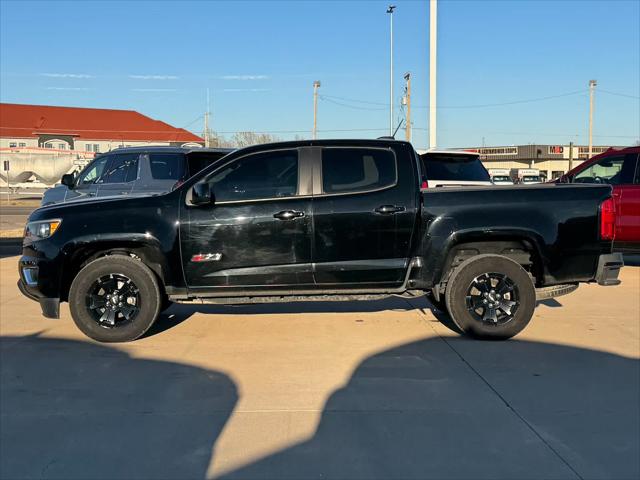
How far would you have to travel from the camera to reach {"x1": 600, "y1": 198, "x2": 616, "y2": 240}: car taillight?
5.82 meters

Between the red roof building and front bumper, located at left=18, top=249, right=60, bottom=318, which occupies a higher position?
the red roof building

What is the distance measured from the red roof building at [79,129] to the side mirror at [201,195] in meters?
68.1

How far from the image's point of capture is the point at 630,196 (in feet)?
30.5

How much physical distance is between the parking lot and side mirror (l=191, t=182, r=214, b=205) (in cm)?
143

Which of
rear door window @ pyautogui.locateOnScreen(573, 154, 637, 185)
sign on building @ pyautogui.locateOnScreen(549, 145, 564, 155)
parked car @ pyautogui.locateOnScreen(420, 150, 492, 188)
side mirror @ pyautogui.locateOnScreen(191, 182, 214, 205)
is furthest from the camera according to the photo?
sign on building @ pyautogui.locateOnScreen(549, 145, 564, 155)

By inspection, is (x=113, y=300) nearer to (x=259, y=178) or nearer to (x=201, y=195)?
(x=201, y=195)

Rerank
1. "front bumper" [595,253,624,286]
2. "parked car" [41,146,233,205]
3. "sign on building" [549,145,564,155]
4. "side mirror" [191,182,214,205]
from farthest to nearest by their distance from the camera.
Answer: "sign on building" [549,145,564,155] → "parked car" [41,146,233,205] → "front bumper" [595,253,624,286] → "side mirror" [191,182,214,205]

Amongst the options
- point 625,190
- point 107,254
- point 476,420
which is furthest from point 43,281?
point 625,190

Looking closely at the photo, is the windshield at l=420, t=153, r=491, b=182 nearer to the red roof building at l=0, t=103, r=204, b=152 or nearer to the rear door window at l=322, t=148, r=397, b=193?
the rear door window at l=322, t=148, r=397, b=193

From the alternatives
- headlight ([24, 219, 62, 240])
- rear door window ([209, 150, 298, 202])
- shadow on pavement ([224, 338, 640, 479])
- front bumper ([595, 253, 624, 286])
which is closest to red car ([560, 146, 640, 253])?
front bumper ([595, 253, 624, 286])

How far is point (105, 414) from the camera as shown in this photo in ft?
13.8

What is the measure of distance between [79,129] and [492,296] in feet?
254

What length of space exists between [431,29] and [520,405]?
12.3m

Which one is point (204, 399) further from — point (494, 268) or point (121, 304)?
point (494, 268)
